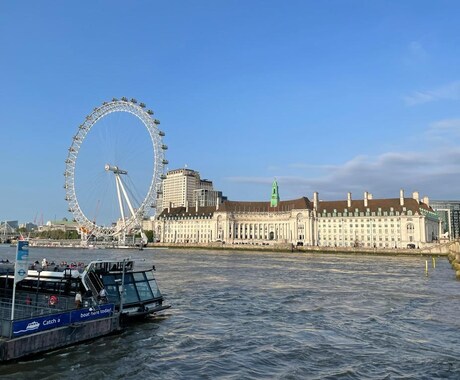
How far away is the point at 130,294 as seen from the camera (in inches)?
854

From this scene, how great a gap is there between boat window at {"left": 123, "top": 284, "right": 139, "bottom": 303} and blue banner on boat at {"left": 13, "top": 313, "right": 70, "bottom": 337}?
4833mm

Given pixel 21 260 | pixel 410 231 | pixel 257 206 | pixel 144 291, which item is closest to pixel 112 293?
pixel 144 291

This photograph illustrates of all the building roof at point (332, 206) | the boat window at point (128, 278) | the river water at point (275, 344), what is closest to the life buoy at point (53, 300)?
the river water at point (275, 344)

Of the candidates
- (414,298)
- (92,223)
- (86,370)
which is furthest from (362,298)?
(92,223)

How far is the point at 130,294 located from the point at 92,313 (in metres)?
3.86

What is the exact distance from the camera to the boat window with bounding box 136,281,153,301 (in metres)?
22.2

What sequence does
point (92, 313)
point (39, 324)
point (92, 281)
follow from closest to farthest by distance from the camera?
point (39, 324) → point (92, 313) → point (92, 281)

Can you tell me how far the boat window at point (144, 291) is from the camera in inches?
875

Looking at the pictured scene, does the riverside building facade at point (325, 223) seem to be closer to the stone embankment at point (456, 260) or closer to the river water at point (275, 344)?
the stone embankment at point (456, 260)

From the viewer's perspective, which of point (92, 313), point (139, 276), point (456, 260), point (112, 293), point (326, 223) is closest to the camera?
point (92, 313)

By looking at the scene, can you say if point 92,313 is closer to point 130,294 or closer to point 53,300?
point 53,300

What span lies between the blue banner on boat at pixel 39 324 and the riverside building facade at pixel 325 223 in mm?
142887

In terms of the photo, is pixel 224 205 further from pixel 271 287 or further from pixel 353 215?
pixel 271 287

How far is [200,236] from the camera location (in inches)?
7800
